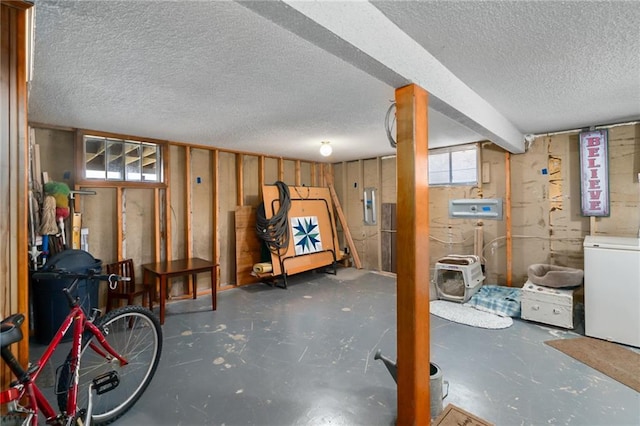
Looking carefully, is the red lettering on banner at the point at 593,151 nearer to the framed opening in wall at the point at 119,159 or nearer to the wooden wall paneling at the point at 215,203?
the wooden wall paneling at the point at 215,203

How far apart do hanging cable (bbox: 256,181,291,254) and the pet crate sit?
237cm

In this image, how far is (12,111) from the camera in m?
1.11

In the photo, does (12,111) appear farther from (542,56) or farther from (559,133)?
(559,133)

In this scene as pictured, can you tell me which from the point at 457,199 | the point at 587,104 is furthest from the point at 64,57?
the point at 457,199

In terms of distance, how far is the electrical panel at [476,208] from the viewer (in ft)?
13.6

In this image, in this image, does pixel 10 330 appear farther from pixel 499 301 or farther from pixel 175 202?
pixel 499 301

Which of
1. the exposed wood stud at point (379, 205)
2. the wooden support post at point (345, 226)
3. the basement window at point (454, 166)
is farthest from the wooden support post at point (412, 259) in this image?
the wooden support post at point (345, 226)

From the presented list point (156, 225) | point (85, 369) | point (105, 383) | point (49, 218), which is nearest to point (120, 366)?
point (105, 383)

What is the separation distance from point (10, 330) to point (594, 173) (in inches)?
194

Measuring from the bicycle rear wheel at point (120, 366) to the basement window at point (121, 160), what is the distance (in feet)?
6.97

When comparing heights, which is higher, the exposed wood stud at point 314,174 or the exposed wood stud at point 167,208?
the exposed wood stud at point 314,174

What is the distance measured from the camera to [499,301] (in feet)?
11.4

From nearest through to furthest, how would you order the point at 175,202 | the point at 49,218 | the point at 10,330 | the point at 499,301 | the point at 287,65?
the point at 10,330 < the point at 287,65 < the point at 49,218 < the point at 499,301 < the point at 175,202

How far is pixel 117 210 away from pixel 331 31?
11.9 ft
